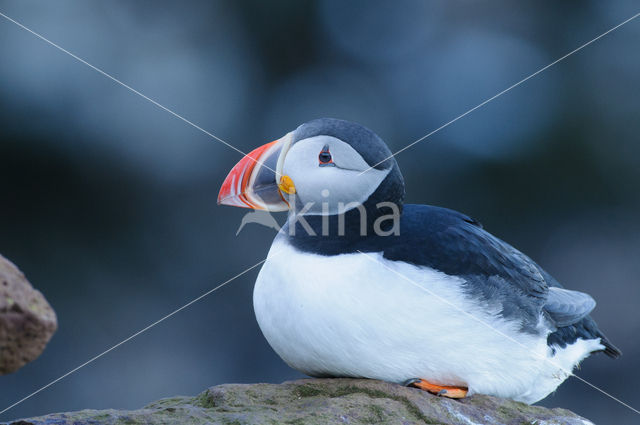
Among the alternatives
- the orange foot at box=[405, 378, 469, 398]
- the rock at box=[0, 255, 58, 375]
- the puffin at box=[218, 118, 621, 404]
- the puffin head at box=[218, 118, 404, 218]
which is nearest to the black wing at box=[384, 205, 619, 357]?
the puffin at box=[218, 118, 621, 404]

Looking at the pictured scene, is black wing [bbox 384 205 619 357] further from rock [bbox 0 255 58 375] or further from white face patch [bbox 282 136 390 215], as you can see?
rock [bbox 0 255 58 375]

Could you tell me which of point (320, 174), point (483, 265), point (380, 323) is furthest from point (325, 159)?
point (483, 265)

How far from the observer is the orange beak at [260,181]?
2.48 m

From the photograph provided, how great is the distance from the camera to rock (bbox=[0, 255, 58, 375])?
58.0 inches

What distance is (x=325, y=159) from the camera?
94.8 inches

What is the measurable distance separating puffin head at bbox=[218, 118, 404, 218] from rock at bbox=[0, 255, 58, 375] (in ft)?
3.49

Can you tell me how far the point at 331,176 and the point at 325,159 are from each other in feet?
0.21

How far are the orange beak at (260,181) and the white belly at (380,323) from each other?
0.20 meters

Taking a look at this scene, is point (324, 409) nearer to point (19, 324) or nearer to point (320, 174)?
point (320, 174)

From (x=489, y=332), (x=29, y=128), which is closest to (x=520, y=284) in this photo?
(x=489, y=332)

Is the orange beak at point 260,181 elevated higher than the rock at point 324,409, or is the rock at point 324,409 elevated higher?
the orange beak at point 260,181

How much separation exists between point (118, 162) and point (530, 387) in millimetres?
3107
